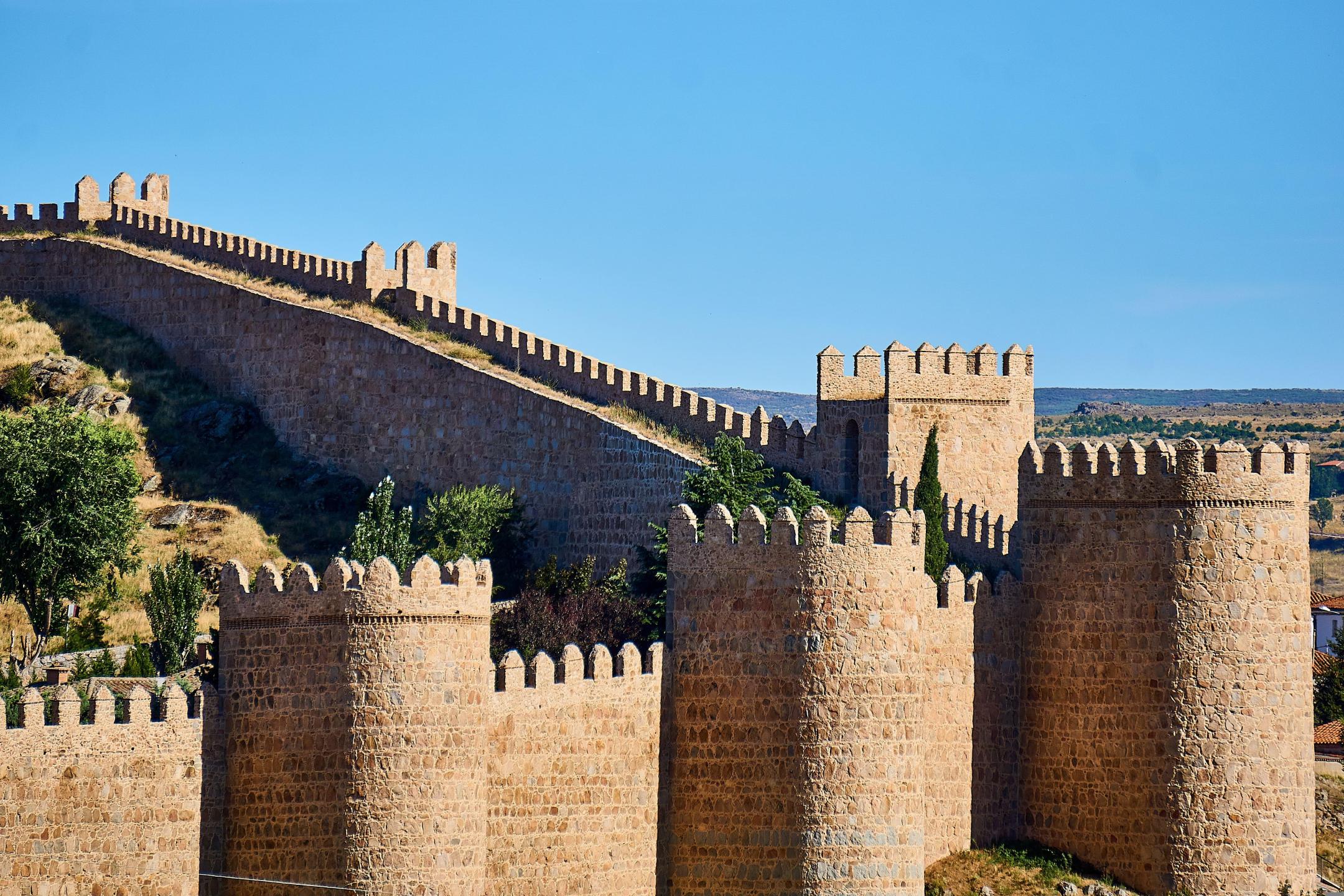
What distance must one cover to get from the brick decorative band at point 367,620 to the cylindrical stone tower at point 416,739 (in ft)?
0.05

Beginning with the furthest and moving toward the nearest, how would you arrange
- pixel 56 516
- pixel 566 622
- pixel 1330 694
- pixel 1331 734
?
pixel 1330 694 → pixel 1331 734 → pixel 56 516 → pixel 566 622

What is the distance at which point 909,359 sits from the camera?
4225 cm

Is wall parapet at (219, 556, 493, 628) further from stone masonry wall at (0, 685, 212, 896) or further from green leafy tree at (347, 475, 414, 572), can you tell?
green leafy tree at (347, 475, 414, 572)

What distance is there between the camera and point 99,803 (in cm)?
2942

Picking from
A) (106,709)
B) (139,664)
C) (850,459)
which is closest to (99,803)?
(106,709)

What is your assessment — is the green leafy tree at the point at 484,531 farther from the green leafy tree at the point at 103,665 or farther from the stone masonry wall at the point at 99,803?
the stone masonry wall at the point at 99,803

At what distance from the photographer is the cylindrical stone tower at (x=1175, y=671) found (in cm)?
3478

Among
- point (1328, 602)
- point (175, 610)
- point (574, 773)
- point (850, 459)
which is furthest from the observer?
point (1328, 602)

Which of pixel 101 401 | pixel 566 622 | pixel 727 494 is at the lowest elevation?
pixel 566 622

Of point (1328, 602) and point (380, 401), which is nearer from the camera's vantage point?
point (380, 401)

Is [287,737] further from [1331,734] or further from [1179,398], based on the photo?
[1179,398]

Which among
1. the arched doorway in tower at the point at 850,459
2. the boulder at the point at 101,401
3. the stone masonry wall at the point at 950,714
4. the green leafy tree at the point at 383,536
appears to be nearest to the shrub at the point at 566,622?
the green leafy tree at the point at 383,536

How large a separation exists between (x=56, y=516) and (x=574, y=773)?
13095 mm

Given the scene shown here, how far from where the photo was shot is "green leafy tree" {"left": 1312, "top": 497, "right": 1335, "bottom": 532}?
9381cm
